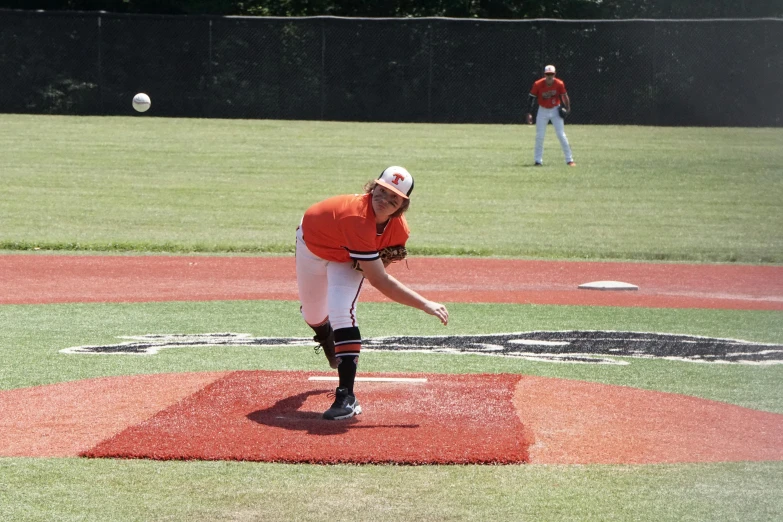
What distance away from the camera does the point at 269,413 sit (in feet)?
23.8

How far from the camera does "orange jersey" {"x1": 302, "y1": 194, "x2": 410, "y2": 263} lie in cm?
687

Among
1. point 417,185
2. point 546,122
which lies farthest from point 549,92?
point 417,185

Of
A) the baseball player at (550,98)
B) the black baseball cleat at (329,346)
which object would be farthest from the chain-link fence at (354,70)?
the black baseball cleat at (329,346)

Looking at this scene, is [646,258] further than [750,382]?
Yes

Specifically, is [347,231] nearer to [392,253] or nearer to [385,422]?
[392,253]

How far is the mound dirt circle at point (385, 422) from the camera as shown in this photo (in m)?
6.36

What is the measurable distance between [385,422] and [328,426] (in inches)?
14.3

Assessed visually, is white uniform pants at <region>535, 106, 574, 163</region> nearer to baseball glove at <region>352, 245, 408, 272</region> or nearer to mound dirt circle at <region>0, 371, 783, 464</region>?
mound dirt circle at <region>0, 371, 783, 464</region>

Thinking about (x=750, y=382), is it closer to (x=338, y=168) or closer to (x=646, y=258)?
(x=646, y=258)

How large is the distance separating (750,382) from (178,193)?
16298 millimetres

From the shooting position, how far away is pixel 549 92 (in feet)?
83.0

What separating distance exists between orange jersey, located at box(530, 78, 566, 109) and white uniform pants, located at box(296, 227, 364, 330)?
60.6 ft

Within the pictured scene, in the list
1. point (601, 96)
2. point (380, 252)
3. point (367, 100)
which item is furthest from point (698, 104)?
point (380, 252)

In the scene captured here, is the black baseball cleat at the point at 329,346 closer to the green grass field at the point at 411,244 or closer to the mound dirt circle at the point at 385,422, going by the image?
the mound dirt circle at the point at 385,422
